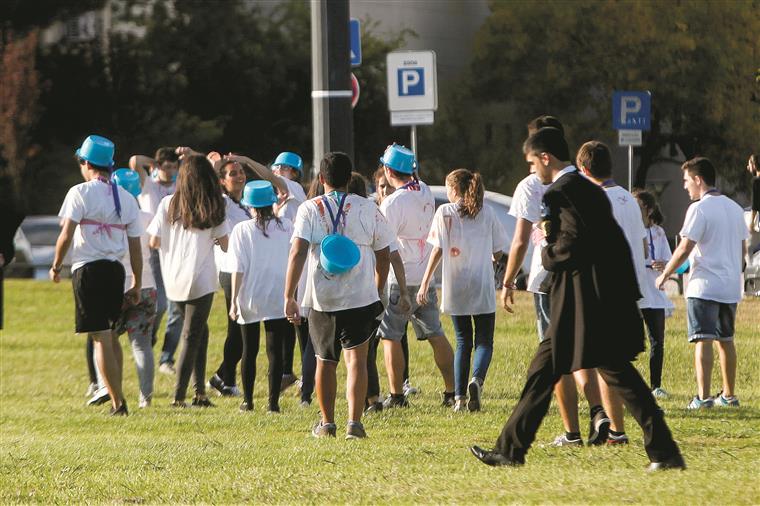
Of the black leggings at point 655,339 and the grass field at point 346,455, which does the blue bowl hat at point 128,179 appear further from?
the black leggings at point 655,339

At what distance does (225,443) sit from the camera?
33.7ft

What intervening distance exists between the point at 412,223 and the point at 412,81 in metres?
6.18

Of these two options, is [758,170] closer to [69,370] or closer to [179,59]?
[69,370]

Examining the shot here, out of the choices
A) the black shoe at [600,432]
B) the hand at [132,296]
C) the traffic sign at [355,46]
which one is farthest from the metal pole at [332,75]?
the black shoe at [600,432]

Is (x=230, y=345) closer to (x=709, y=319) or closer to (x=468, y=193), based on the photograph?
(x=468, y=193)

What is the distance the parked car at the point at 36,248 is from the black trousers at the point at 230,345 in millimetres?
16603

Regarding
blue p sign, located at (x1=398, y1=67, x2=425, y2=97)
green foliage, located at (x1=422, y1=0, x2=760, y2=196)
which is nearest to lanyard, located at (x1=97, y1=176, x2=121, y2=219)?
blue p sign, located at (x1=398, y1=67, x2=425, y2=97)

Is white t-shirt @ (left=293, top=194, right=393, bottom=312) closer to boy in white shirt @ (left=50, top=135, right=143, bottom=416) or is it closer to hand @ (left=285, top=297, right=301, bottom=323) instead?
hand @ (left=285, top=297, right=301, bottom=323)

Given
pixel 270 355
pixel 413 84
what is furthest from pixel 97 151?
pixel 413 84

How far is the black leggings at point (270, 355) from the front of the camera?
12.1 meters

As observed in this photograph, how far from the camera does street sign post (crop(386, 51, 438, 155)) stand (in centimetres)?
1797

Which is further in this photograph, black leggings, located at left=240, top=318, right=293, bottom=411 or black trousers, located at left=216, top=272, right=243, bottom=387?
black trousers, located at left=216, top=272, right=243, bottom=387

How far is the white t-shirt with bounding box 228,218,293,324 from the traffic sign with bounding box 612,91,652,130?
10545 millimetres

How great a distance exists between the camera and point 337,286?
32.7 ft
